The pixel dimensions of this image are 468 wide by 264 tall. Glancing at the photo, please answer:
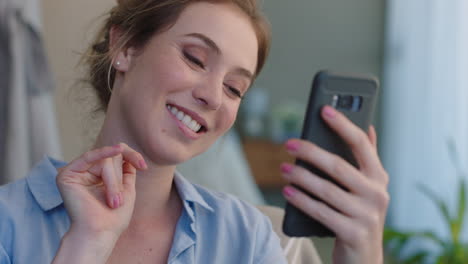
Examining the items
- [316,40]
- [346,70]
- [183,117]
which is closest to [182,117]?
[183,117]

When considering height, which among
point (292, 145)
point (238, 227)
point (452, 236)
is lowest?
point (452, 236)

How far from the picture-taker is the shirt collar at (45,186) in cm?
90

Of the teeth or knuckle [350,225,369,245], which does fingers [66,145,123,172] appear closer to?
the teeth

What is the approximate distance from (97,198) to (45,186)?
0.16 m

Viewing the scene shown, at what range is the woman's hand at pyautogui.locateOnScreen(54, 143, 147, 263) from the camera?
765 mm

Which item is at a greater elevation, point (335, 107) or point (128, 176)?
point (335, 107)

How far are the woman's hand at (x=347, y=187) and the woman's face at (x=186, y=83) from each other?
0.70ft

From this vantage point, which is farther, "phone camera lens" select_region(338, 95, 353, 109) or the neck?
the neck

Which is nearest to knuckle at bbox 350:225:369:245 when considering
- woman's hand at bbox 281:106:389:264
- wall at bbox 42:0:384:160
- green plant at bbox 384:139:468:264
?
woman's hand at bbox 281:106:389:264

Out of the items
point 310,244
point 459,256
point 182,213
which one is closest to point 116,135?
point 182,213

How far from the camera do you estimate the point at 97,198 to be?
2.69 feet

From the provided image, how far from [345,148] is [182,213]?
35 cm

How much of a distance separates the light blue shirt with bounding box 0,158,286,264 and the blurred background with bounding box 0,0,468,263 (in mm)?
335

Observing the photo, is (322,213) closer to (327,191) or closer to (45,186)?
(327,191)
